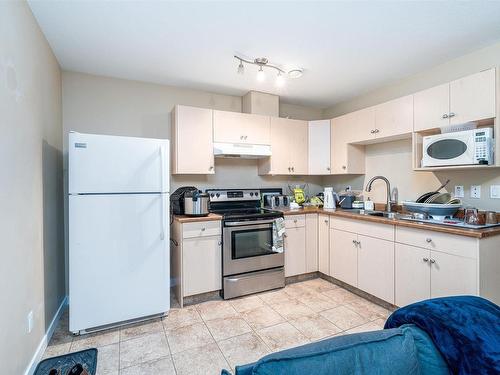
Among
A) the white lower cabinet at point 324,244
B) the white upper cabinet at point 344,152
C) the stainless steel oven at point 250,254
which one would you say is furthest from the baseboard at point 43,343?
the white upper cabinet at point 344,152

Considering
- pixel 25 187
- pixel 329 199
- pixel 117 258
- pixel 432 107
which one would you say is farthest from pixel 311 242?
pixel 25 187

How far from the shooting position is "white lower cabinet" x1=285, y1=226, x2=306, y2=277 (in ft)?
10.3

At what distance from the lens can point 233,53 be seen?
2.41 meters

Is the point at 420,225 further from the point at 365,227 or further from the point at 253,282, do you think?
the point at 253,282

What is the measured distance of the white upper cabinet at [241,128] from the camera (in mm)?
3139

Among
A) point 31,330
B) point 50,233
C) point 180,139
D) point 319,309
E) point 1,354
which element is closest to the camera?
point 1,354

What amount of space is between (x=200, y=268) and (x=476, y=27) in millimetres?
3127

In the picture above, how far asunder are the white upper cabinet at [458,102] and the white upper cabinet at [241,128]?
1649mm

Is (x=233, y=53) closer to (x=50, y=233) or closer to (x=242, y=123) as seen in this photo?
(x=242, y=123)

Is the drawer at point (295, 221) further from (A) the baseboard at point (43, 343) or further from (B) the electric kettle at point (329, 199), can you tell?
(A) the baseboard at point (43, 343)

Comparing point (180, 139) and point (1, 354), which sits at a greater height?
point (180, 139)

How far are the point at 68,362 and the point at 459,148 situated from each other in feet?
11.2

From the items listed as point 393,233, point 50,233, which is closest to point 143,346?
point 50,233

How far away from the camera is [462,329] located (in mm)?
838
